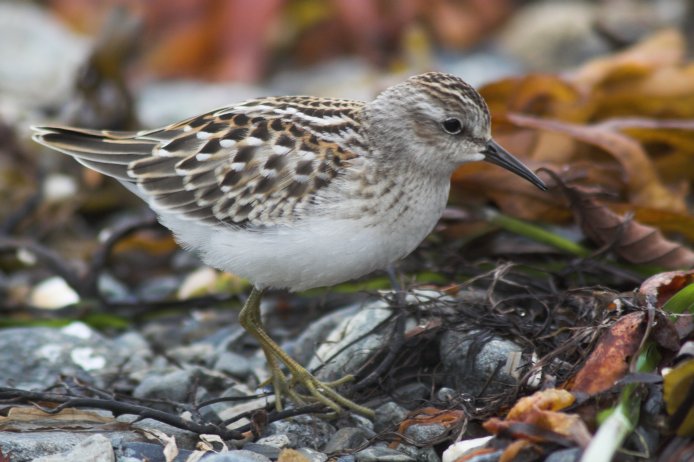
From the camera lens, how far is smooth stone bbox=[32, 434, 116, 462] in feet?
11.9

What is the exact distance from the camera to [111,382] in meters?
4.86

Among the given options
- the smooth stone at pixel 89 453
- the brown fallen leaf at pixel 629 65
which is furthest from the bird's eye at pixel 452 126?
the brown fallen leaf at pixel 629 65

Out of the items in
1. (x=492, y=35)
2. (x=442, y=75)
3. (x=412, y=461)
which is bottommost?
(x=412, y=461)

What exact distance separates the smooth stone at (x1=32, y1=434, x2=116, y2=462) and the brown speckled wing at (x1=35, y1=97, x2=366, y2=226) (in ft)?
3.71

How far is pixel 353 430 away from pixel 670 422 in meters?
1.30

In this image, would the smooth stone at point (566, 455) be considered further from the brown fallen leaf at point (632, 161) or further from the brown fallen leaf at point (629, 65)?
the brown fallen leaf at point (629, 65)

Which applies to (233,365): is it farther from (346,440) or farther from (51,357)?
(346,440)

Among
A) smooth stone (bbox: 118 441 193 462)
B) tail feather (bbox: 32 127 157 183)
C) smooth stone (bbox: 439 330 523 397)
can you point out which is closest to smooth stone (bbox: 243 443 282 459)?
smooth stone (bbox: 118 441 193 462)

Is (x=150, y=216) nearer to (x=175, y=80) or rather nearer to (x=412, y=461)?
(x=412, y=461)

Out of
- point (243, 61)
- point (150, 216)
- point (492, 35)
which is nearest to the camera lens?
point (150, 216)

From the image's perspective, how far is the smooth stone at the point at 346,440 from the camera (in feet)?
13.2

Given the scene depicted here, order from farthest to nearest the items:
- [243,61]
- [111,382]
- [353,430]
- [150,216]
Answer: [243,61]
[150,216]
[111,382]
[353,430]

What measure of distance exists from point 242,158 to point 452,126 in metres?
0.93

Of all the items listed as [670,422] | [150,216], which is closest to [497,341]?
[670,422]
